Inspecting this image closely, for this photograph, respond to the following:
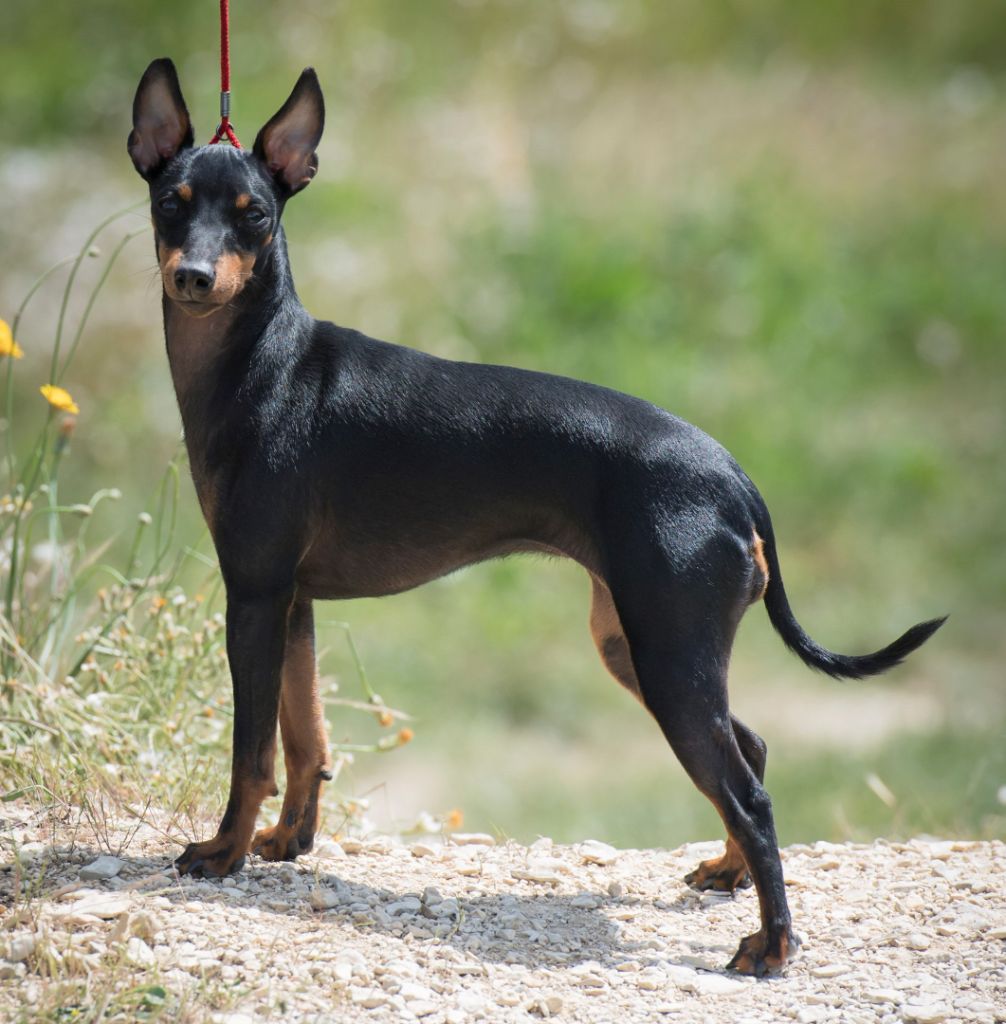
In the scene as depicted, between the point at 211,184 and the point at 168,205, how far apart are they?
0.14 metres

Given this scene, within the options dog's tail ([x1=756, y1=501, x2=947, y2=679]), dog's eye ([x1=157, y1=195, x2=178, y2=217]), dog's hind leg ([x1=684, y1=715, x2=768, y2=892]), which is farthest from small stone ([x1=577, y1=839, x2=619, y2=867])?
dog's eye ([x1=157, y1=195, x2=178, y2=217])

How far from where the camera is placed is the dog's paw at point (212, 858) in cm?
431

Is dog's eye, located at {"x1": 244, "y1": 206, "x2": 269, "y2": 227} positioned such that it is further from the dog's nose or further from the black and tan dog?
the dog's nose

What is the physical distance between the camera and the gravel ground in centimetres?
368

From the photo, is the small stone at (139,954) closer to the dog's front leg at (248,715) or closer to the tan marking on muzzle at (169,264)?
the dog's front leg at (248,715)

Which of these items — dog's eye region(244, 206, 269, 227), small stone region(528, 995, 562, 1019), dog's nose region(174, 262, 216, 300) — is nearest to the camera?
small stone region(528, 995, 562, 1019)

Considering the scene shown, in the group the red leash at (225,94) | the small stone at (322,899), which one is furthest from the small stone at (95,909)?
the red leash at (225,94)

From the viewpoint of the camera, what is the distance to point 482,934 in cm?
423

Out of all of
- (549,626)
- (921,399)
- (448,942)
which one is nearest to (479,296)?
(549,626)

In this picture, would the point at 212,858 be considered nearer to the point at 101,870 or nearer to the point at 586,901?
the point at 101,870

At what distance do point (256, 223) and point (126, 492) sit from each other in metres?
7.22

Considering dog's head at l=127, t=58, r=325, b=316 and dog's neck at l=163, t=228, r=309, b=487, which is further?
A: dog's neck at l=163, t=228, r=309, b=487

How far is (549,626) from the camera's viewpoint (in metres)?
11.0

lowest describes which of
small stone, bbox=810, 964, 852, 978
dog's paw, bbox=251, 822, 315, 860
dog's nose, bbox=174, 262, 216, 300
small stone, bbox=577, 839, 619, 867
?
small stone, bbox=810, 964, 852, 978
